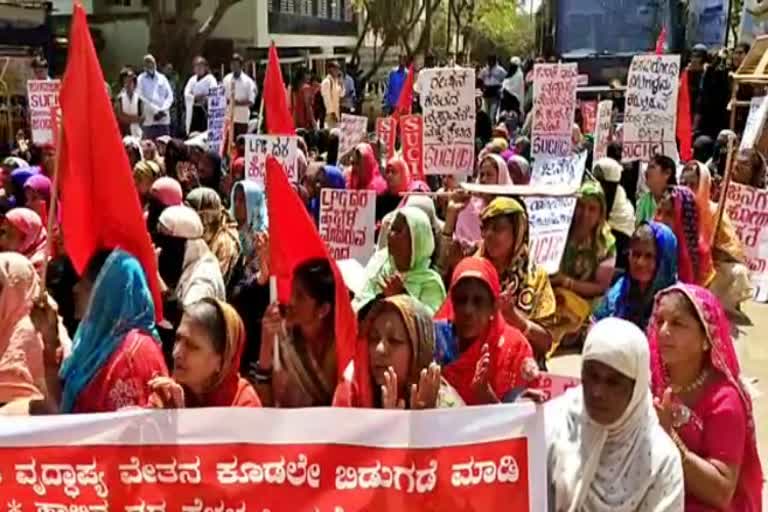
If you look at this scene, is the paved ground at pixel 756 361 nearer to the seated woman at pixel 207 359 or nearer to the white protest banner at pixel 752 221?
the white protest banner at pixel 752 221

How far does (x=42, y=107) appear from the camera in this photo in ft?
32.8

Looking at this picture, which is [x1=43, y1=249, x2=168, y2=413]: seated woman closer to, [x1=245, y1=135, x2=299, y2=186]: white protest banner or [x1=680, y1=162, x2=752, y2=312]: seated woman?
[x1=245, y1=135, x2=299, y2=186]: white protest banner

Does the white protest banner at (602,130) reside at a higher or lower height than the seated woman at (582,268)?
higher

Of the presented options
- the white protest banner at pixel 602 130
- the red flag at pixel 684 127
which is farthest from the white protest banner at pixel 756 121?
the white protest banner at pixel 602 130

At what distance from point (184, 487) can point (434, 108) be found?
20.5 ft

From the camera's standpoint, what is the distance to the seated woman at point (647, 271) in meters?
5.34

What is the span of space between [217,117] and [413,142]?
258cm

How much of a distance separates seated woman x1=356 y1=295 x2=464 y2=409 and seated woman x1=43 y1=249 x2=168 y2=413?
68cm

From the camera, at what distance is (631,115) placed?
952cm

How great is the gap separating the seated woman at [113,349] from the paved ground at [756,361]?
3127 millimetres

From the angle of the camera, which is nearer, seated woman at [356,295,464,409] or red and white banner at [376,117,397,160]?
seated woman at [356,295,464,409]

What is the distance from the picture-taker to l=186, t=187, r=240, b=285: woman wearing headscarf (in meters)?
5.86

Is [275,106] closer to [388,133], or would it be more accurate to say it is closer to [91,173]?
[388,133]

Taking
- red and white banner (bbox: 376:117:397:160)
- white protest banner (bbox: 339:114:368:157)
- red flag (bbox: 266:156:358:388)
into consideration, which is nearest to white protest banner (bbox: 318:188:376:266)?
red flag (bbox: 266:156:358:388)
